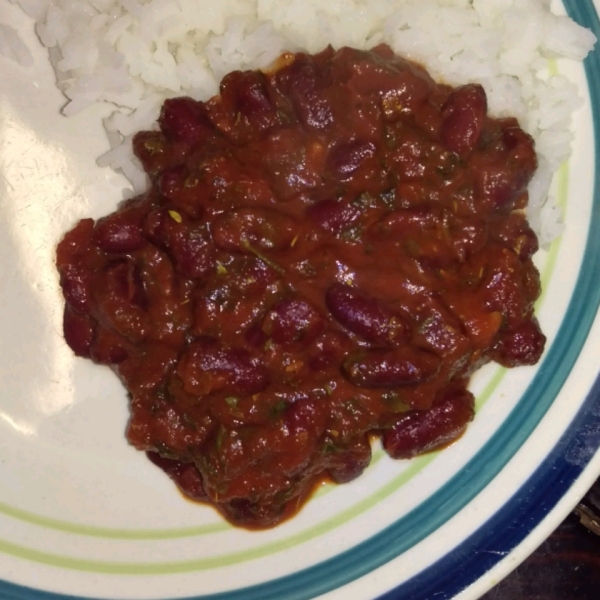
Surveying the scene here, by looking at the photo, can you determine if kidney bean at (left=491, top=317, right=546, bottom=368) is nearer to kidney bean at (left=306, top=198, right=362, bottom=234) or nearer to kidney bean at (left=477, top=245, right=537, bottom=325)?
kidney bean at (left=477, top=245, right=537, bottom=325)

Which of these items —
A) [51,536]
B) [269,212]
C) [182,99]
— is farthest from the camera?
[51,536]

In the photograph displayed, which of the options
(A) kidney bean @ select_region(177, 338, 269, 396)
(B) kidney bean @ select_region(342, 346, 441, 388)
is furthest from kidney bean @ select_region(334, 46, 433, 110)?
(A) kidney bean @ select_region(177, 338, 269, 396)

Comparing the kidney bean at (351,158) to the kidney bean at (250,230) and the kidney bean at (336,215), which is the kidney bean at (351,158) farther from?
the kidney bean at (250,230)

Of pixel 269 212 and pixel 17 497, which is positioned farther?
pixel 17 497

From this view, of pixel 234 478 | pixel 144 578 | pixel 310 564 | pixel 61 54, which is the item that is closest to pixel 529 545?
pixel 310 564

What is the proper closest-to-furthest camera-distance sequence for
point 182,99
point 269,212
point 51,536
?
1. point 269,212
2. point 182,99
3. point 51,536

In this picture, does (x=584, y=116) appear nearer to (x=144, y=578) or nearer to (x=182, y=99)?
(x=182, y=99)

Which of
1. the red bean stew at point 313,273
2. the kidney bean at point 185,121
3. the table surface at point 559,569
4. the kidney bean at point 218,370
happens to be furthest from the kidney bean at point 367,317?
the table surface at point 559,569
